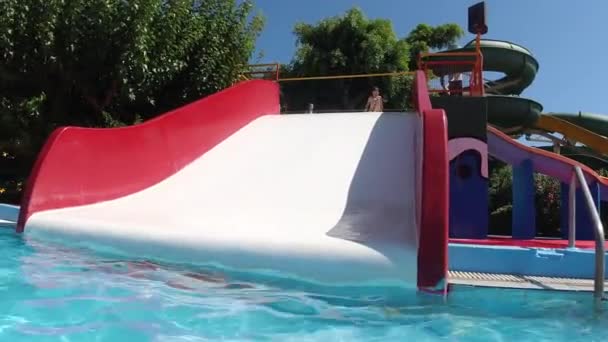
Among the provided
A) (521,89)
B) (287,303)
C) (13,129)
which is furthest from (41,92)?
(521,89)

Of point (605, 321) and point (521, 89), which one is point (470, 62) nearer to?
point (605, 321)

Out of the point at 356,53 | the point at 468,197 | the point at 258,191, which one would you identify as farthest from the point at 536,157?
the point at 356,53

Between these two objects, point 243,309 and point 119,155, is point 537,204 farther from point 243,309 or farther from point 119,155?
point 243,309

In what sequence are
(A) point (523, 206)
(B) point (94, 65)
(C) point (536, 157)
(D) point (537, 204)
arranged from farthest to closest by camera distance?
(D) point (537, 204) < (B) point (94, 65) < (A) point (523, 206) < (C) point (536, 157)

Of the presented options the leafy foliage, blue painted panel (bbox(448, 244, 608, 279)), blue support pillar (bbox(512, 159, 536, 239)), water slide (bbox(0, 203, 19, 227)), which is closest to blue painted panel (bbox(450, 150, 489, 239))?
blue support pillar (bbox(512, 159, 536, 239))

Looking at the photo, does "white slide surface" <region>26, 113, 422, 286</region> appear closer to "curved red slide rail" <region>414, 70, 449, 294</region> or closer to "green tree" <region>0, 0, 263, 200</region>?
"curved red slide rail" <region>414, 70, 449, 294</region>

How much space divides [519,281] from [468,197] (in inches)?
119

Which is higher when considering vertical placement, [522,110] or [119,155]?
[522,110]

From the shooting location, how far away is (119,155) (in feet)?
22.0

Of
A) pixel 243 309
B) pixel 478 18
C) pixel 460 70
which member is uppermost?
pixel 478 18

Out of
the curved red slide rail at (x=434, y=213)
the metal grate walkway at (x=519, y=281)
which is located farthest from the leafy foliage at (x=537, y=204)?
the curved red slide rail at (x=434, y=213)

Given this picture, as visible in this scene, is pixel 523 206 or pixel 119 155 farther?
pixel 523 206

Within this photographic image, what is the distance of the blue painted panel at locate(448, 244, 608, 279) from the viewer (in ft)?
15.9

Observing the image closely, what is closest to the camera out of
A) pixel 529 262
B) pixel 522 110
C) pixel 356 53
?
pixel 529 262
